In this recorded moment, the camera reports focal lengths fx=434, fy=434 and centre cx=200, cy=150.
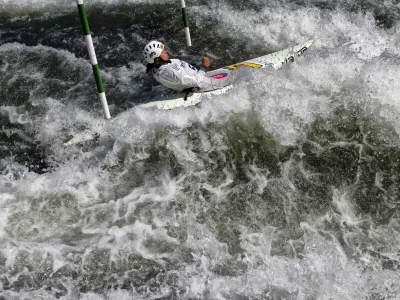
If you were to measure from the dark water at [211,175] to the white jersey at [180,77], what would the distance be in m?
0.31

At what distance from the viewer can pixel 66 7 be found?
9812mm

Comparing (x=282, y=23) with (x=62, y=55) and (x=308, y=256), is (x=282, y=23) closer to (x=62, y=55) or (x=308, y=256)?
(x=62, y=55)

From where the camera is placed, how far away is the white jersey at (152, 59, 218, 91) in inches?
250

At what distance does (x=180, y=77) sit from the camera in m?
6.38

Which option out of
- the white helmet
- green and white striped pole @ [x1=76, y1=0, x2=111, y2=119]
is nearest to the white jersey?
the white helmet

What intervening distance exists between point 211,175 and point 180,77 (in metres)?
1.63

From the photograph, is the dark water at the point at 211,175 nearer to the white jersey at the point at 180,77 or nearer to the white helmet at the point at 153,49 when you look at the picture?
the white jersey at the point at 180,77

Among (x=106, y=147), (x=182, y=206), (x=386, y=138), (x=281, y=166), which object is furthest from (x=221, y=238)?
(x=386, y=138)

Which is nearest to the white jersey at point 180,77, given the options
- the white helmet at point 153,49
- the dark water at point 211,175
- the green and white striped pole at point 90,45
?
the white helmet at point 153,49

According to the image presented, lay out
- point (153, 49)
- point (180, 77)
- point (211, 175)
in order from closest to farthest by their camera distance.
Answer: point (211, 175)
point (153, 49)
point (180, 77)

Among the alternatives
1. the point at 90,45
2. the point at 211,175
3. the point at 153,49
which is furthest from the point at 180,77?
the point at 211,175

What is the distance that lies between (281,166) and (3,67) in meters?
5.61

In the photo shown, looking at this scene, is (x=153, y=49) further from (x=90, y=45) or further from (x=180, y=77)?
(x=90, y=45)

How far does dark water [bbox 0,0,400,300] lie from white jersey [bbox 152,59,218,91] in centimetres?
31
